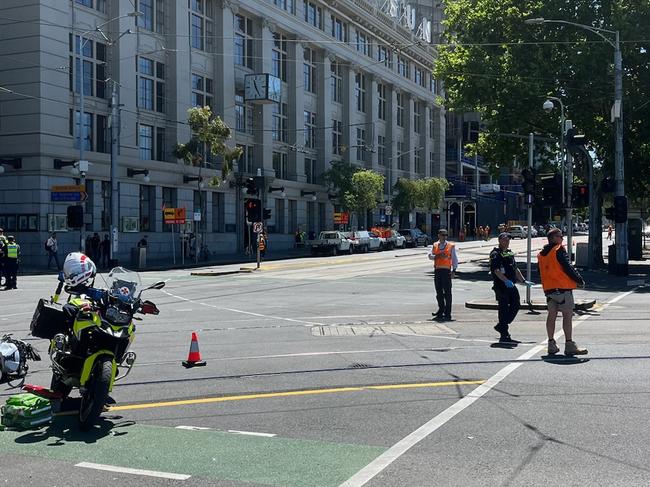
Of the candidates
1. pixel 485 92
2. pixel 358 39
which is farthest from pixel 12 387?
pixel 358 39

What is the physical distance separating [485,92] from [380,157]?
38.9 metres

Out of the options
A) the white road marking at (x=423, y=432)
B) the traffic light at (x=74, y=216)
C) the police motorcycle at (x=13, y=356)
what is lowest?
the white road marking at (x=423, y=432)

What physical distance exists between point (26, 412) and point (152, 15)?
4038 cm

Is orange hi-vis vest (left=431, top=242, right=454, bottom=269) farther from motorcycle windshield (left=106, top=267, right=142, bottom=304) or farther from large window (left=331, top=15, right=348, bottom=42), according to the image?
large window (left=331, top=15, right=348, bottom=42)

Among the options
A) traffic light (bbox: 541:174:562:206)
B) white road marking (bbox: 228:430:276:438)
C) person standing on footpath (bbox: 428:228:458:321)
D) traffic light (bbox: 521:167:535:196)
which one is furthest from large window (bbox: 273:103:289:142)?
white road marking (bbox: 228:430:276:438)

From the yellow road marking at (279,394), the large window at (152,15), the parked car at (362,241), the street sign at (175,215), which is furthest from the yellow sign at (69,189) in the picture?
the yellow road marking at (279,394)

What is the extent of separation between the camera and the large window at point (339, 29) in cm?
6334

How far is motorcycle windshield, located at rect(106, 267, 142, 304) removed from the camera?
266 inches

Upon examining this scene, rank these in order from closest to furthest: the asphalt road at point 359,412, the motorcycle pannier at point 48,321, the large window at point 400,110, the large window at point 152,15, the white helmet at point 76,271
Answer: the asphalt road at point 359,412
the white helmet at point 76,271
the motorcycle pannier at point 48,321
the large window at point 152,15
the large window at point 400,110

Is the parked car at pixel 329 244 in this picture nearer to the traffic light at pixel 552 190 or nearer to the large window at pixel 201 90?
the large window at pixel 201 90

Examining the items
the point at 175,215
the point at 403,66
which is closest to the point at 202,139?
the point at 175,215

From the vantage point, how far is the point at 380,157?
2857 inches

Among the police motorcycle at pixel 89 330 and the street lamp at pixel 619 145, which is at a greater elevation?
the street lamp at pixel 619 145

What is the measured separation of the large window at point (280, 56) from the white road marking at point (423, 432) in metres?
48.5
